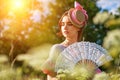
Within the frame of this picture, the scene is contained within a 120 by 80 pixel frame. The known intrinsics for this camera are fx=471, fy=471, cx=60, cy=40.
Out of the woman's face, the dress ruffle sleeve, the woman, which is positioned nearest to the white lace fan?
the dress ruffle sleeve

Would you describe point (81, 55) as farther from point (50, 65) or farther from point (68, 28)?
point (68, 28)

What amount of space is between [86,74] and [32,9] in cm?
1678

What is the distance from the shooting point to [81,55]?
4219 millimetres

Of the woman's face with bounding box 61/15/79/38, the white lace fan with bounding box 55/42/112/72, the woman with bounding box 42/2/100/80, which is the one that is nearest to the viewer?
the white lace fan with bounding box 55/42/112/72

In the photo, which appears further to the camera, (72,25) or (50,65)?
(72,25)

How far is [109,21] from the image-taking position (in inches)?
90.5

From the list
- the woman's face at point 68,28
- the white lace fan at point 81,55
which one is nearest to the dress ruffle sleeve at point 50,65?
the white lace fan at point 81,55

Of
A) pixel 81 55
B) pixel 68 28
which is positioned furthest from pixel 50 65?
pixel 68 28

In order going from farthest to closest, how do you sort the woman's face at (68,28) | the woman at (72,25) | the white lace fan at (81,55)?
1. the woman's face at (68,28)
2. the woman at (72,25)
3. the white lace fan at (81,55)

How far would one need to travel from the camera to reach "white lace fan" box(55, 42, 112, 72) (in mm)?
4090

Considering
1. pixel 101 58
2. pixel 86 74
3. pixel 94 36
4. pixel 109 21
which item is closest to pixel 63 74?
pixel 86 74

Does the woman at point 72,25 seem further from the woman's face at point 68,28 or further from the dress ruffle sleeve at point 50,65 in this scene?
the dress ruffle sleeve at point 50,65

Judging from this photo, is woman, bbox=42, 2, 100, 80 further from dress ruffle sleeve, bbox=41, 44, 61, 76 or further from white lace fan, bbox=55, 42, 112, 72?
white lace fan, bbox=55, 42, 112, 72

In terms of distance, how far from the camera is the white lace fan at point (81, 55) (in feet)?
13.4
